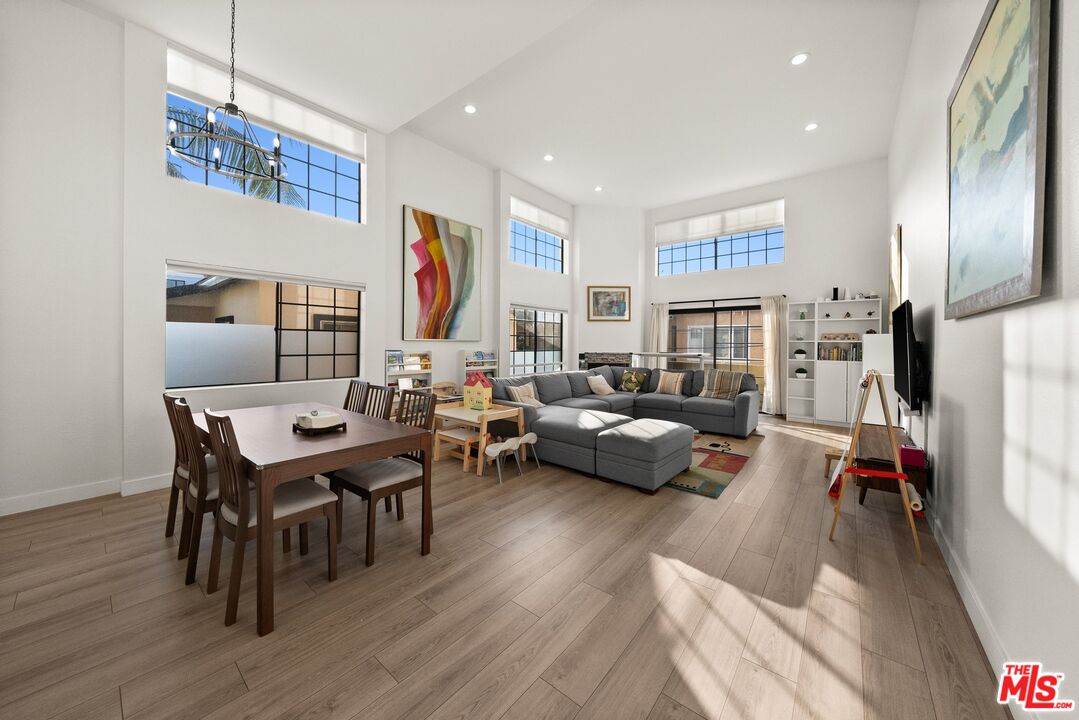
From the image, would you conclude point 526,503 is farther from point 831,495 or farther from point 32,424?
point 32,424

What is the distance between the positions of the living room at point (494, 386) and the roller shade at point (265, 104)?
0.03m

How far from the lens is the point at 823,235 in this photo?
6.48 m

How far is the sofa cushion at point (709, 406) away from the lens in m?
5.34

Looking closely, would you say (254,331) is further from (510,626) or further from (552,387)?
(510,626)

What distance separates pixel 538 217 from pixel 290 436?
6151 mm

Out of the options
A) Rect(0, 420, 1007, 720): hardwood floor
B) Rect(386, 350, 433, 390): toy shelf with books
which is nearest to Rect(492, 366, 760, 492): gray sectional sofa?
Rect(0, 420, 1007, 720): hardwood floor

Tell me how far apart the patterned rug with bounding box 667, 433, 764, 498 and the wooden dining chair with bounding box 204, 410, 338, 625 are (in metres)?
2.73

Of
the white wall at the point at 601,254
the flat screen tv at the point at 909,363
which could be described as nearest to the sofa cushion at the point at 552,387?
the white wall at the point at 601,254

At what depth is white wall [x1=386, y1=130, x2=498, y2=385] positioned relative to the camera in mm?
5137

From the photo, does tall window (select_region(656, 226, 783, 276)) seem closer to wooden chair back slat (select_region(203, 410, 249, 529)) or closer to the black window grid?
the black window grid

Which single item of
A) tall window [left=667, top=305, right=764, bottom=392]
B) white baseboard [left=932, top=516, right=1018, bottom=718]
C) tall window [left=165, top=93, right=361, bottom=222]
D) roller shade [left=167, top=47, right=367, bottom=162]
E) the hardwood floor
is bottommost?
the hardwood floor

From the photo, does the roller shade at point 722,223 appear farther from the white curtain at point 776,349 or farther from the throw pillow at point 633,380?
the throw pillow at point 633,380

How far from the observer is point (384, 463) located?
8.43ft

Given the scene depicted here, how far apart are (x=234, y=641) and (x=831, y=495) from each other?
383 centimetres
